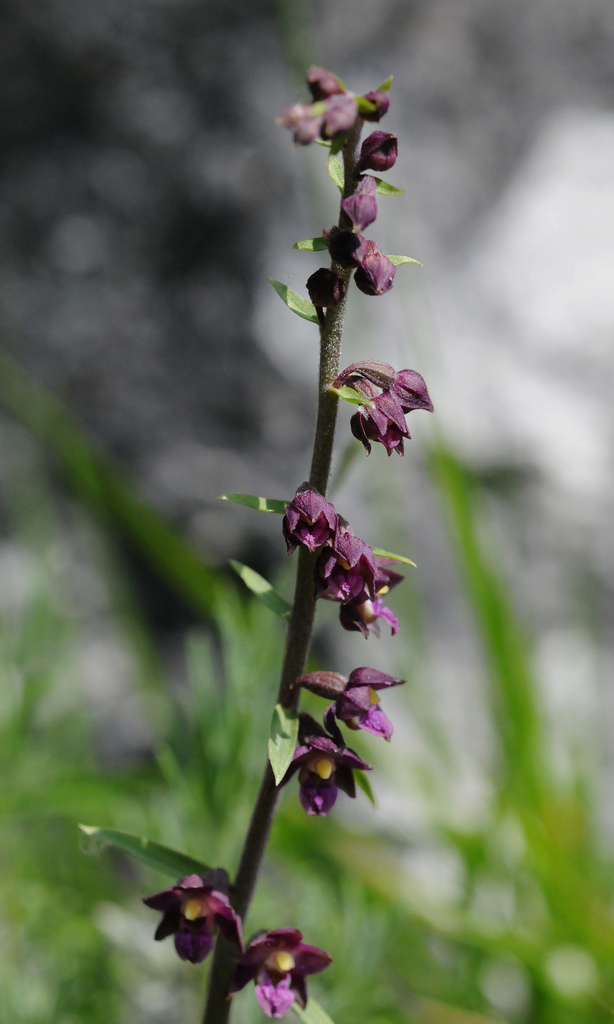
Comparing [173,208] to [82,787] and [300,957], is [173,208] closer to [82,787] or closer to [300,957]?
[82,787]

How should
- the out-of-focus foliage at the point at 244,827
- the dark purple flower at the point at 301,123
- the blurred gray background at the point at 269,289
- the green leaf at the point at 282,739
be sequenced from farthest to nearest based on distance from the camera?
the blurred gray background at the point at 269,289
the out-of-focus foliage at the point at 244,827
the green leaf at the point at 282,739
the dark purple flower at the point at 301,123

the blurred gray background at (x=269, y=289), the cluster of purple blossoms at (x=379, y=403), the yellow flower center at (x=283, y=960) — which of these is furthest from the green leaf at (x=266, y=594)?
the blurred gray background at (x=269, y=289)

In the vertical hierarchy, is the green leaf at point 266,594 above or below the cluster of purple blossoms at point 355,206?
below

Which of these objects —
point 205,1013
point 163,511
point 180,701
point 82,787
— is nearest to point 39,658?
point 82,787

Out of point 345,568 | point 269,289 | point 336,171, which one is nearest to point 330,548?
point 345,568

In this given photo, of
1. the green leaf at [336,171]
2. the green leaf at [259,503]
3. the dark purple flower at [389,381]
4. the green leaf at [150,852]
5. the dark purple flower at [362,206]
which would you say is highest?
the green leaf at [336,171]

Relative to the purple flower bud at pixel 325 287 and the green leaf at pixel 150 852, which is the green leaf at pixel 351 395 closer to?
the purple flower bud at pixel 325 287

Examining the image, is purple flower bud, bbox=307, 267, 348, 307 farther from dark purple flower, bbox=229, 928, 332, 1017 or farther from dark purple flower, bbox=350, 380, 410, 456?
dark purple flower, bbox=229, 928, 332, 1017
